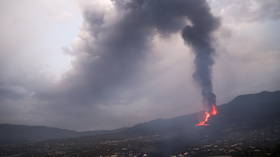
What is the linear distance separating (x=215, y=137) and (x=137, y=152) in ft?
234

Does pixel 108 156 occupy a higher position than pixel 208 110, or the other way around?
pixel 208 110

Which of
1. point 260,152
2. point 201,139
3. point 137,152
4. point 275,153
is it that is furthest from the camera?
point 201,139

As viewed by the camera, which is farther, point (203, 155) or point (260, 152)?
point (203, 155)

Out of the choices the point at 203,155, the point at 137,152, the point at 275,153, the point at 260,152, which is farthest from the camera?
the point at 137,152

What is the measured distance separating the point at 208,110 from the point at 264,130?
5255 centimetres

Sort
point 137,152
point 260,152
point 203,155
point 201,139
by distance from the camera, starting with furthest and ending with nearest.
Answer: point 201,139 → point 137,152 → point 203,155 → point 260,152

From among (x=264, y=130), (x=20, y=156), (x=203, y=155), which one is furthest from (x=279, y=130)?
(x=20, y=156)

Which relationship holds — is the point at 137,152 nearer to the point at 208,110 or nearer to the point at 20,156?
the point at 208,110

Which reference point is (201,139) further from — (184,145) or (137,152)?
(137,152)

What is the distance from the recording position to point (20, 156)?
197 metres

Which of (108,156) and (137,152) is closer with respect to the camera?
(108,156)

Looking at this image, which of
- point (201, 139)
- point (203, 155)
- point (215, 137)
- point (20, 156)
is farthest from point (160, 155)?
point (20, 156)

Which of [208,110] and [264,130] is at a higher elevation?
[208,110]

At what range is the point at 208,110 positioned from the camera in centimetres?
19912
